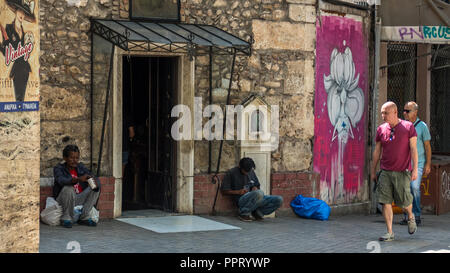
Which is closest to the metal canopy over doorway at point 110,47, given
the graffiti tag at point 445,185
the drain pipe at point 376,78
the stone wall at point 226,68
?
the stone wall at point 226,68

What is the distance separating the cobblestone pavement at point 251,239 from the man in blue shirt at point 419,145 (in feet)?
1.51

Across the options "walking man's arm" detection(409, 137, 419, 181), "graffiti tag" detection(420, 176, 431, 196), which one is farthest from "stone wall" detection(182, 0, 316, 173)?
"walking man's arm" detection(409, 137, 419, 181)

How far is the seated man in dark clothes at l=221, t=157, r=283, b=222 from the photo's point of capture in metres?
10.8

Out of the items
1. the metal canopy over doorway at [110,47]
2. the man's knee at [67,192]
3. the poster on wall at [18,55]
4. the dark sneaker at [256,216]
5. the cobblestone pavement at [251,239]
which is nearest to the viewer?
the poster on wall at [18,55]

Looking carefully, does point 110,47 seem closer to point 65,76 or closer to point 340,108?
point 65,76

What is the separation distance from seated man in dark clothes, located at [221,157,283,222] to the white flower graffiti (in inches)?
73.4

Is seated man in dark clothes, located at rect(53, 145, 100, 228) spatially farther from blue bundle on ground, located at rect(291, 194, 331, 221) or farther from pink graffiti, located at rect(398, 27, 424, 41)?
pink graffiti, located at rect(398, 27, 424, 41)

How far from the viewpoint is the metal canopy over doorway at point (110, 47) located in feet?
33.0

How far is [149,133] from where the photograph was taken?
11.9m

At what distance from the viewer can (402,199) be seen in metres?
9.38

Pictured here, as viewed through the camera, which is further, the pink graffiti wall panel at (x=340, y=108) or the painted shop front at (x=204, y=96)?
the pink graffiti wall panel at (x=340, y=108)

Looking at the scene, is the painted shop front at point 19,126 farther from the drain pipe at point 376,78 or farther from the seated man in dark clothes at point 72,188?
the drain pipe at point 376,78

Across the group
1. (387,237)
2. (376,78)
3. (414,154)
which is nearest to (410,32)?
(376,78)

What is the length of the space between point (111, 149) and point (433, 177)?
5.35 metres
